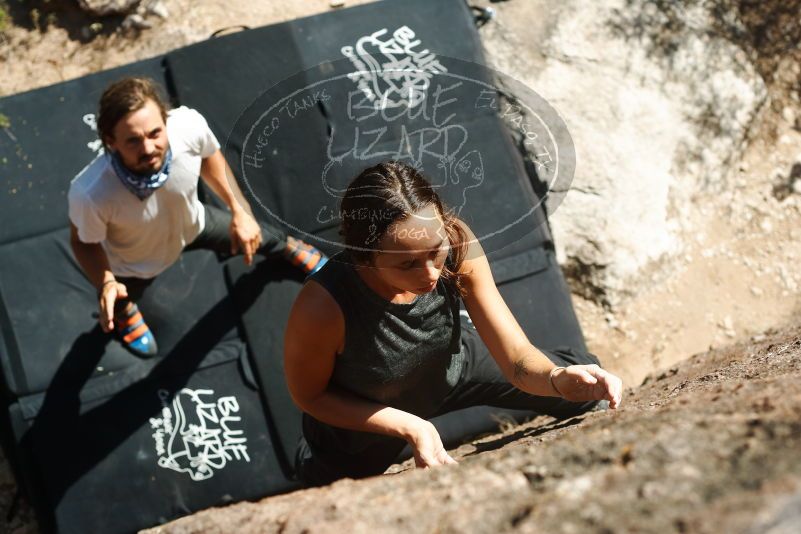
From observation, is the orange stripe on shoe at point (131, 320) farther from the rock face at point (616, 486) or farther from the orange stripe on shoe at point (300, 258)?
the rock face at point (616, 486)

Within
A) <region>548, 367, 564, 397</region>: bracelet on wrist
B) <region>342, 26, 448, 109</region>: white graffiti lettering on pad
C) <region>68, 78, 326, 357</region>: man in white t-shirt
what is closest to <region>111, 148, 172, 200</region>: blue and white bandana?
<region>68, 78, 326, 357</region>: man in white t-shirt

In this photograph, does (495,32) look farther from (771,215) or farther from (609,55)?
(771,215)

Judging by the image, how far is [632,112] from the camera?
14.5 feet

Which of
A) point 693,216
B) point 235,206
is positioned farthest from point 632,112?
point 235,206

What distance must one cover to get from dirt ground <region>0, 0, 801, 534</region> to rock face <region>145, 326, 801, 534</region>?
2.15 meters

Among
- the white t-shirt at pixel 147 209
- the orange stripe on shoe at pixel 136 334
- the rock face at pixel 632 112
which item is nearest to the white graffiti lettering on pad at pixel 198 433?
the orange stripe on shoe at pixel 136 334

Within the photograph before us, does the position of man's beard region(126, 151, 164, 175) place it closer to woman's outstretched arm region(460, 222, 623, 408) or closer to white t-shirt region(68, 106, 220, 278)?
white t-shirt region(68, 106, 220, 278)

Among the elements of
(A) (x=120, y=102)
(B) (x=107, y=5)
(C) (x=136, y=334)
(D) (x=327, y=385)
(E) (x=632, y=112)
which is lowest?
(D) (x=327, y=385)

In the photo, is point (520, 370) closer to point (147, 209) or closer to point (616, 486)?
point (616, 486)

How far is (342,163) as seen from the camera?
223cm

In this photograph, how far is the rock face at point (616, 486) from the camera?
143 centimetres

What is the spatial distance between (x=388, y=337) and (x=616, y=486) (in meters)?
0.84

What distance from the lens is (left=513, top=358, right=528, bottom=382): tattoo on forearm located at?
2.29 metres

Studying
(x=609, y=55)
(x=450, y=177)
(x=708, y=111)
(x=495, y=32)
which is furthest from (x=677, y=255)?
(x=450, y=177)
